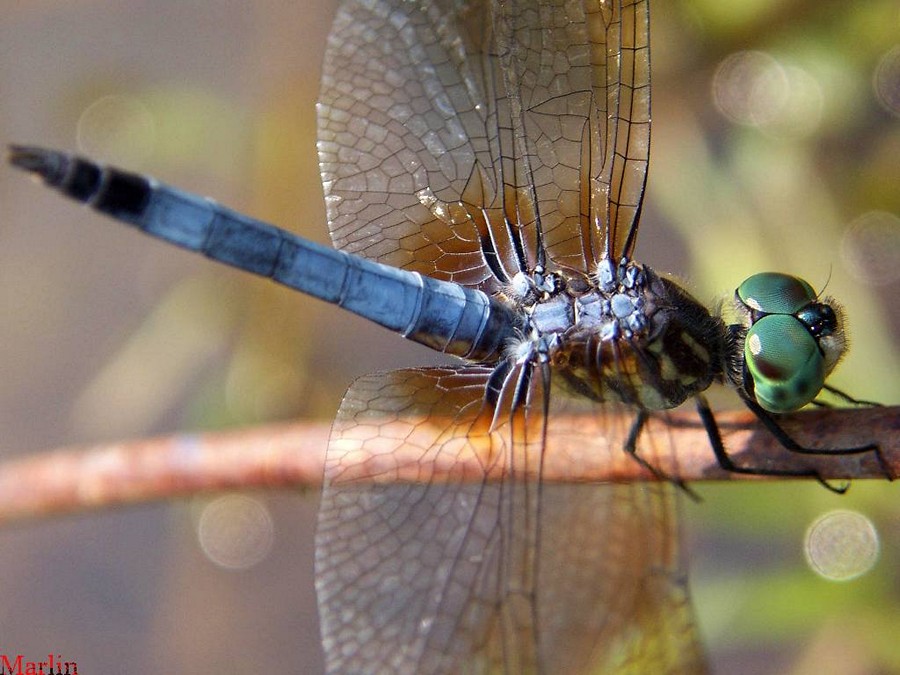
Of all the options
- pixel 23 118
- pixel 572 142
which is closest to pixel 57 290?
pixel 23 118

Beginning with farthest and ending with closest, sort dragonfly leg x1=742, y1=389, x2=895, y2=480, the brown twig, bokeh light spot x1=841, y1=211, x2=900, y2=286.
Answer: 1. bokeh light spot x1=841, y1=211, x2=900, y2=286
2. the brown twig
3. dragonfly leg x1=742, y1=389, x2=895, y2=480

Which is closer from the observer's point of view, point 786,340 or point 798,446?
point 798,446

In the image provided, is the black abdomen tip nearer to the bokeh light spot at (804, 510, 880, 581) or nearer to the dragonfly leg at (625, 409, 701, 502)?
the dragonfly leg at (625, 409, 701, 502)

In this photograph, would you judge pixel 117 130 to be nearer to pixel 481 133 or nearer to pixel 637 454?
pixel 481 133

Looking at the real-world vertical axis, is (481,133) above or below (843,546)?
above

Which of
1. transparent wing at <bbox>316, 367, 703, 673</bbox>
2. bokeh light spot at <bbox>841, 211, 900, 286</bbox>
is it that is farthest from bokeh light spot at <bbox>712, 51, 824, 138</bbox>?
transparent wing at <bbox>316, 367, 703, 673</bbox>

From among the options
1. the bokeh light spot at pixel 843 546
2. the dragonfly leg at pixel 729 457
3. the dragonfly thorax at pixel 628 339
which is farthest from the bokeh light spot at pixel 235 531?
the dragonfly leg at pixel 729 457

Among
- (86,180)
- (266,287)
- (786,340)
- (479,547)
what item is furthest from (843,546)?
(86,180)

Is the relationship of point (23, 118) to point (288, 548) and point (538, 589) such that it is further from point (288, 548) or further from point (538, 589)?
point (538, 589)
